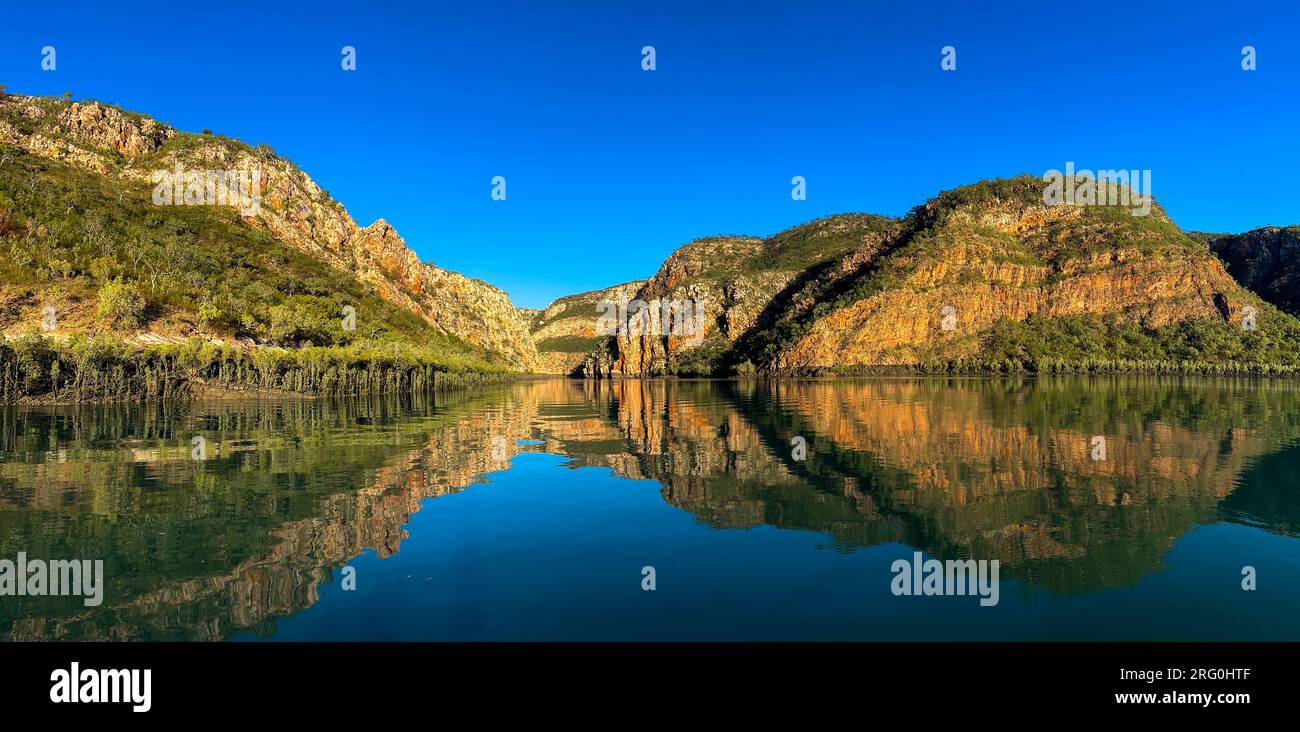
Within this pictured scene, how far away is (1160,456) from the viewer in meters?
30.0

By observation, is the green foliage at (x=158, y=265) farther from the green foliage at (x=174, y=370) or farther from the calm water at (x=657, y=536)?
the calm water at (x=657, y=536)

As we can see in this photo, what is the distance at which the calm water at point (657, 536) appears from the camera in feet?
39.4

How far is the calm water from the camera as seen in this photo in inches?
472

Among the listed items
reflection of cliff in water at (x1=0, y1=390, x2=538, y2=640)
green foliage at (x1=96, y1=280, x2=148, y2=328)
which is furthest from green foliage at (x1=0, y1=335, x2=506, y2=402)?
reflection of cliff in water at (x1=0, y1=390, x2=538, y2=640)

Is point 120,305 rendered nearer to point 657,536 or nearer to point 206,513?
point 206,513

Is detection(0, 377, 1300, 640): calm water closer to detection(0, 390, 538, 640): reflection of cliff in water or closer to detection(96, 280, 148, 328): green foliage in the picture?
detection(0, 390, 538, 640): reflection of cliff in water

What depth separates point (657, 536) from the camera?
1817 centimetres
